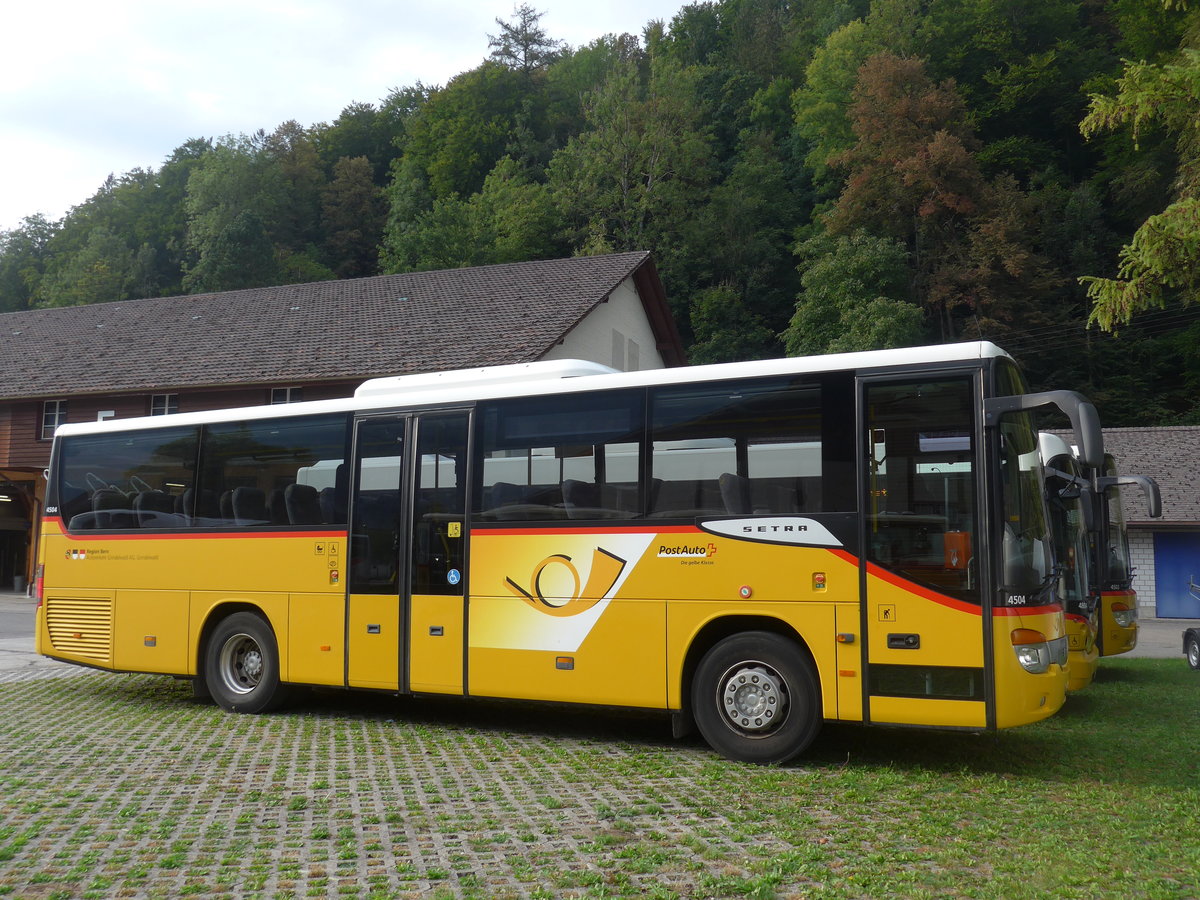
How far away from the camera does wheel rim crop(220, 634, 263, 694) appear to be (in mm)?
11484

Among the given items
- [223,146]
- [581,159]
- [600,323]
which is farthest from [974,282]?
[223,146]

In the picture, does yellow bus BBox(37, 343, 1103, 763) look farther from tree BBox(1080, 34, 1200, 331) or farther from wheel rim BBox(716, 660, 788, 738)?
tree BBox(1080, 34, 1200, 331)

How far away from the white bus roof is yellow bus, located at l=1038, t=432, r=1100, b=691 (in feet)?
9.22

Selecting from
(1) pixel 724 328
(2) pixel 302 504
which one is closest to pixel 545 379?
(2) pixel 302 504

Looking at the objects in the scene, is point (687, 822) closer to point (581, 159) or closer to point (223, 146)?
point (581, 159)

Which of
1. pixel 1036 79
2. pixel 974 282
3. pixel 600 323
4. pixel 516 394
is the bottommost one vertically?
pixel 516 394

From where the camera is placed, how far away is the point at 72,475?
42.5 feet

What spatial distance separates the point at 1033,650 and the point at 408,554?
5657mm

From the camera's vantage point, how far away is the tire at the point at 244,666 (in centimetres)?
1120

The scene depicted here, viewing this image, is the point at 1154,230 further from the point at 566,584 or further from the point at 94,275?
the point at 94,275

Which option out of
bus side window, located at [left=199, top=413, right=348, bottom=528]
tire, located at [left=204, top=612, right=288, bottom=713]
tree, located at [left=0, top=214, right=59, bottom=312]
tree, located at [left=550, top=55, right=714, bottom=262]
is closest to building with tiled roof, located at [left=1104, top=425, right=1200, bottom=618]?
bus side window, located at [left=199, top=413, right=348, bottom=528]

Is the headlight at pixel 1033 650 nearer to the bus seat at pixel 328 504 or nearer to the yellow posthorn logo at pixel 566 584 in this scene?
the yellow posthorn logo at pixel 566 584

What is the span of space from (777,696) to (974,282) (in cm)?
4090

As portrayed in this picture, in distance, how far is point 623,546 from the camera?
9.13 meters
